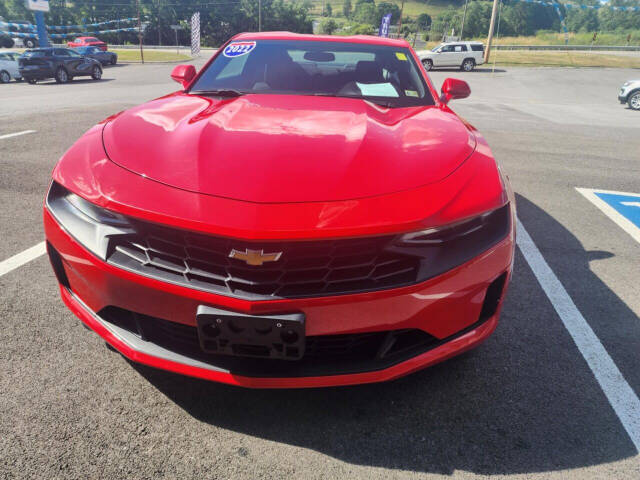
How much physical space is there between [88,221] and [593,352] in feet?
7.46

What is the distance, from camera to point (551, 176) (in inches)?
223

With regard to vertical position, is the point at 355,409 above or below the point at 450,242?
below

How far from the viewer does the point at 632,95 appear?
14617mm

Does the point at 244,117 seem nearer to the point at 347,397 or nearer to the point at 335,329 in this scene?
the point at 335,329

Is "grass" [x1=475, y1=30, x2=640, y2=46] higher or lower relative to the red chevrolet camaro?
higher

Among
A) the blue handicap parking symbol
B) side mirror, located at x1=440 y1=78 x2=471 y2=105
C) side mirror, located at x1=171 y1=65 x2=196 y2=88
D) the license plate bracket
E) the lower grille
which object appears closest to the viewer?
the license plate bracket

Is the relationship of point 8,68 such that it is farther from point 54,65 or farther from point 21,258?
point 21,258

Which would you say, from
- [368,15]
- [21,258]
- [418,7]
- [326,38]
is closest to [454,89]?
[326,38]

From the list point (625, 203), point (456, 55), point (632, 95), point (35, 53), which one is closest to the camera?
point (625, 203)

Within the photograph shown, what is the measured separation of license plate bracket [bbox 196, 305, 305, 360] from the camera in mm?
1445

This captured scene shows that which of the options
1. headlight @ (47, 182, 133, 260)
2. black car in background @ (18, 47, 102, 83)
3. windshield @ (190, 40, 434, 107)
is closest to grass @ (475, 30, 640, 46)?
black car in background @ (18, 47, 102, 83)

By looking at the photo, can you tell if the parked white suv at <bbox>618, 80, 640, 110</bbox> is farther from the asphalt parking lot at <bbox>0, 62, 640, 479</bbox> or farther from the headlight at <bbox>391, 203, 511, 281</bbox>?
the headlight at <bbox>391, 203, 511, 281</bbox>

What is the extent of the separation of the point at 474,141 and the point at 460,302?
0.87 metres

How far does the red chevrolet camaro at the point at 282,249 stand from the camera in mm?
1463
